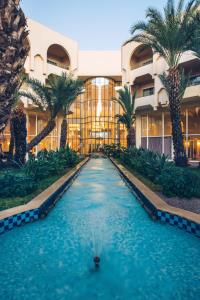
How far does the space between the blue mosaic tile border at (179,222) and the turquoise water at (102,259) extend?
112 mm

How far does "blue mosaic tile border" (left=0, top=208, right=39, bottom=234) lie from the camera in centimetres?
454

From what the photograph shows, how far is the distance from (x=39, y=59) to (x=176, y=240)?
23658mm

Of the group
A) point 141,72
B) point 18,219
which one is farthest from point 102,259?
point 141,72

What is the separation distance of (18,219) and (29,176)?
8.25ft

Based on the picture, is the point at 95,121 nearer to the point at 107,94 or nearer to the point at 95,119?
the point at 95,119

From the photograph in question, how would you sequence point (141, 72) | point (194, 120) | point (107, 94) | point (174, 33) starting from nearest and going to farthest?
point (174, 33) → point (194, 120) → point (141, 72) → point (107, 94)

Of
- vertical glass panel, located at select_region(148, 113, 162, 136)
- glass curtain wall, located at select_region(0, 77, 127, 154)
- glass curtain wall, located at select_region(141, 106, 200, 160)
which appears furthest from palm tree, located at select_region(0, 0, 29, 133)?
glass curtain wall, located at select_region(0, 77, 127, 154)

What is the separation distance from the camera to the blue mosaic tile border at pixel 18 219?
179 inches

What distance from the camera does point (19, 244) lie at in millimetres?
4262

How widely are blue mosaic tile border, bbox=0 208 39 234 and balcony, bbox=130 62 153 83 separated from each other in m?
21.1

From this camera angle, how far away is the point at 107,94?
37.4 metres

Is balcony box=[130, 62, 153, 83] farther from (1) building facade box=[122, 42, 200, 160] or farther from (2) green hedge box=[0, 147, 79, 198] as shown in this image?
(2) green hedge box=[0, 147, 79, 198]

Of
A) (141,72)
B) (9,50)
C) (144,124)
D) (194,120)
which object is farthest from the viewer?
(144,124)

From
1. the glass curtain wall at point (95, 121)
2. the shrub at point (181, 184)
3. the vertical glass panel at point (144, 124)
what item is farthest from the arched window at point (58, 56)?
the shrub at point (181, 184)
